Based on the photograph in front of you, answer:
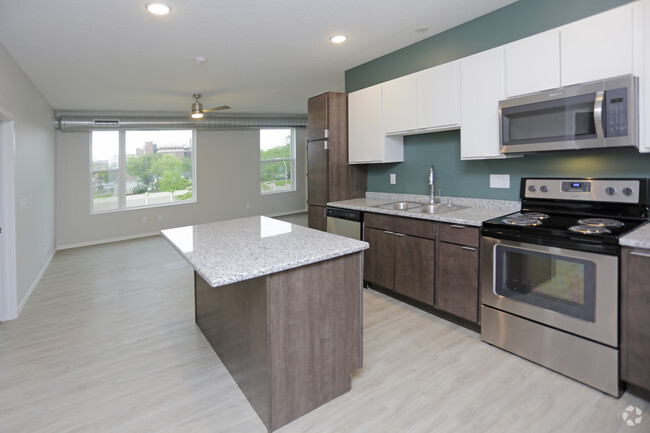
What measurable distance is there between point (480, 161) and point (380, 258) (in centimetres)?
126

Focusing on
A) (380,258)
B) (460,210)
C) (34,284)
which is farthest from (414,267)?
(34,284)

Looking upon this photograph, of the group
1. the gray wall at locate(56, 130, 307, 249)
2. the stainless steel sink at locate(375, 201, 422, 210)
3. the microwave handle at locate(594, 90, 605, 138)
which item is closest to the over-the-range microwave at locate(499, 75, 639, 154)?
the microwave handle at locate(594, 90, 605, 138)

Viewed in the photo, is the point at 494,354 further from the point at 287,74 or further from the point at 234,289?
the point at 287,74

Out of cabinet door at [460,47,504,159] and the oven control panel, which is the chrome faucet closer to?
cabinet door at [460,47,504,159]

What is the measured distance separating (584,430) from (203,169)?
7495mm

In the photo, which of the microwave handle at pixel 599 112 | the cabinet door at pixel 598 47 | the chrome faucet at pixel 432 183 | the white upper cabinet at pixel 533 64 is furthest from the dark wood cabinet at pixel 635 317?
the chrome faucet at pixel 432 183

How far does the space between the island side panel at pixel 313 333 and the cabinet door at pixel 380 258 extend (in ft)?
4.28

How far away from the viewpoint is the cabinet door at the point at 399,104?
3.37 meters

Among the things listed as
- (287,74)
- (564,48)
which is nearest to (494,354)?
(564,48)

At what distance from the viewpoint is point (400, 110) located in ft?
11.5

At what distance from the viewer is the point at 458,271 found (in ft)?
9.00

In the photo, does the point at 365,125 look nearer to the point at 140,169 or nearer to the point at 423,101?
the point at 423,101

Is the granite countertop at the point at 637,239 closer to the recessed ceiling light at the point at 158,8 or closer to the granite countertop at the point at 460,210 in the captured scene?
the granite countertop at the point at 460,210

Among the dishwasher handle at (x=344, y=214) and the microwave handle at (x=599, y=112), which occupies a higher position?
the microwave handle at (x=599, y=112)
